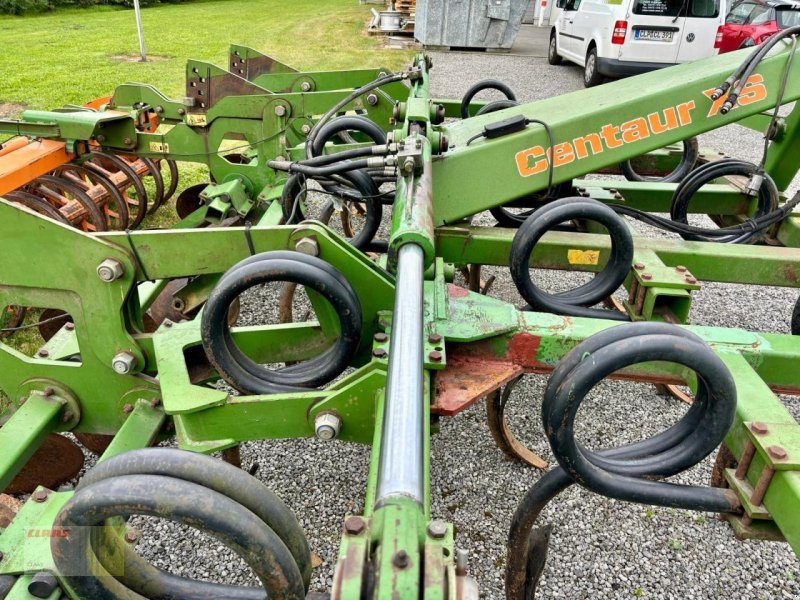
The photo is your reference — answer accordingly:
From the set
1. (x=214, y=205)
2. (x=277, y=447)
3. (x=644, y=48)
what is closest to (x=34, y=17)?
(x=644, y=48)

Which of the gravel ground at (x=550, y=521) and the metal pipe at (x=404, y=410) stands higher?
the metal pipe at (x=404, y=410)

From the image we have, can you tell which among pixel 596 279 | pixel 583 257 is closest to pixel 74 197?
pixel 583 257

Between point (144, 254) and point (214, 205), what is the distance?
181 cm

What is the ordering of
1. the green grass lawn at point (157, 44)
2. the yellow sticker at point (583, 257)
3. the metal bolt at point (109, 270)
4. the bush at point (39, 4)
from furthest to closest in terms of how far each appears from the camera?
the bush at point (39, 4), the green grass lawn at point (157, 44), the yellow sticker at point (583, 257), the metal bolt at point (109, 270)

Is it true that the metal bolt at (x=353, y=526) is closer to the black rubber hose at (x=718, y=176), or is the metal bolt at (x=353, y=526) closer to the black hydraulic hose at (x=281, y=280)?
the black hydraulic hose at (x=281, y=280)

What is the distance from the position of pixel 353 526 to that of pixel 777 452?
3.51ft

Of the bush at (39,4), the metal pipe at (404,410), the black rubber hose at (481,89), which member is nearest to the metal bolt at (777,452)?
the metal pipe at (404,410)

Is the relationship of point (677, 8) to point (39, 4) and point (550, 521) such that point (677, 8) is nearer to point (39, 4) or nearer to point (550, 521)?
point (550, 521)

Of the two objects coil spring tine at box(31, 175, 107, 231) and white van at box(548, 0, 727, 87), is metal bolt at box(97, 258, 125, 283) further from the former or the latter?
white van at box(548, 0, 727, 87)

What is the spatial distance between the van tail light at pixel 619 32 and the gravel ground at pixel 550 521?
24.2 ft

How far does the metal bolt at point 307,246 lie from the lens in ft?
6.51

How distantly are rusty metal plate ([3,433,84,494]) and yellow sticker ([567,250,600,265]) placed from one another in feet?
7.65

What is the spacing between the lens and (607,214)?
7.27 feet

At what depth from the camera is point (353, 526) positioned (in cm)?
97
